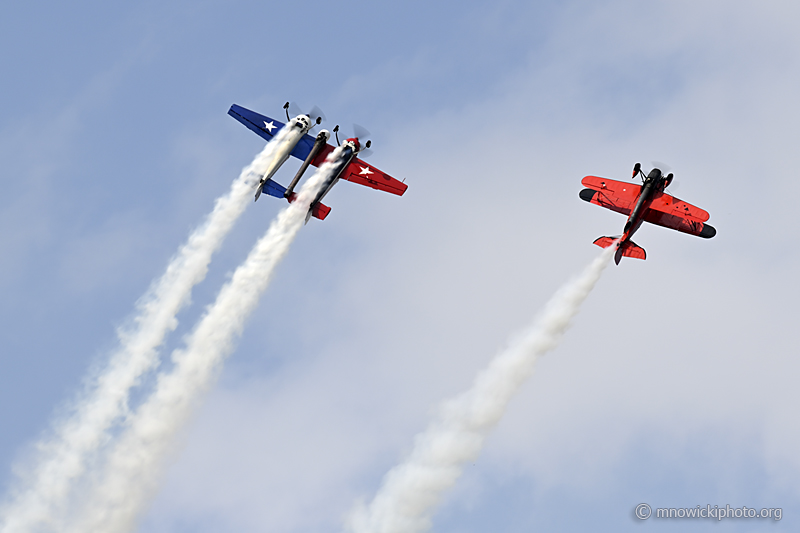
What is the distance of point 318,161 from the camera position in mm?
88625

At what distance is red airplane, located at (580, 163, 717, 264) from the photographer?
84.5 metres

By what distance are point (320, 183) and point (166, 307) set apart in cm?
1414

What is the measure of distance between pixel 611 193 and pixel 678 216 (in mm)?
5431

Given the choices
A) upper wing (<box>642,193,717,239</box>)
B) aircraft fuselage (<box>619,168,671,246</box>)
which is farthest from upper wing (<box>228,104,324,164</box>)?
upper wing (<box>642,193,717,239</box>)

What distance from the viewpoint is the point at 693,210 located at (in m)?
86.3

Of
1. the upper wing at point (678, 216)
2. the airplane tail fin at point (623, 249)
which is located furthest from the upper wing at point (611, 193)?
the airplane tail fin at point (623, 249)

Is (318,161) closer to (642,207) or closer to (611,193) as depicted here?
(611,193)

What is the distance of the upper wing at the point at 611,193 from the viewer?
8800 cm

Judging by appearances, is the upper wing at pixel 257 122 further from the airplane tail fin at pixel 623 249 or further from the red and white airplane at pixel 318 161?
the airplane tail fin at pixel 623 249

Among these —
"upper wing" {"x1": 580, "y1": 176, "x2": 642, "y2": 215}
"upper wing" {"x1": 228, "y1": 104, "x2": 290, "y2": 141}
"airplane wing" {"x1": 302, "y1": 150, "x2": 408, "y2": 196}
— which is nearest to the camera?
"upper wing" {"x1": 580, "y1": 176, "x2": 642, "y2": 215}

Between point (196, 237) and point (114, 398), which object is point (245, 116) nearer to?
point (196, 237)

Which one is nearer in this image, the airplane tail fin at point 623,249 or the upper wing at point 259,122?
the airplane tail fin at point 623,249

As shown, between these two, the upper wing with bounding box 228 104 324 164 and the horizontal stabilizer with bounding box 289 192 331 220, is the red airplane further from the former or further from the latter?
the upper wing with bounding box 228 104 324 164

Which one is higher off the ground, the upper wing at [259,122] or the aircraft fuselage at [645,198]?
the aircraft fuselage at [645,198]
